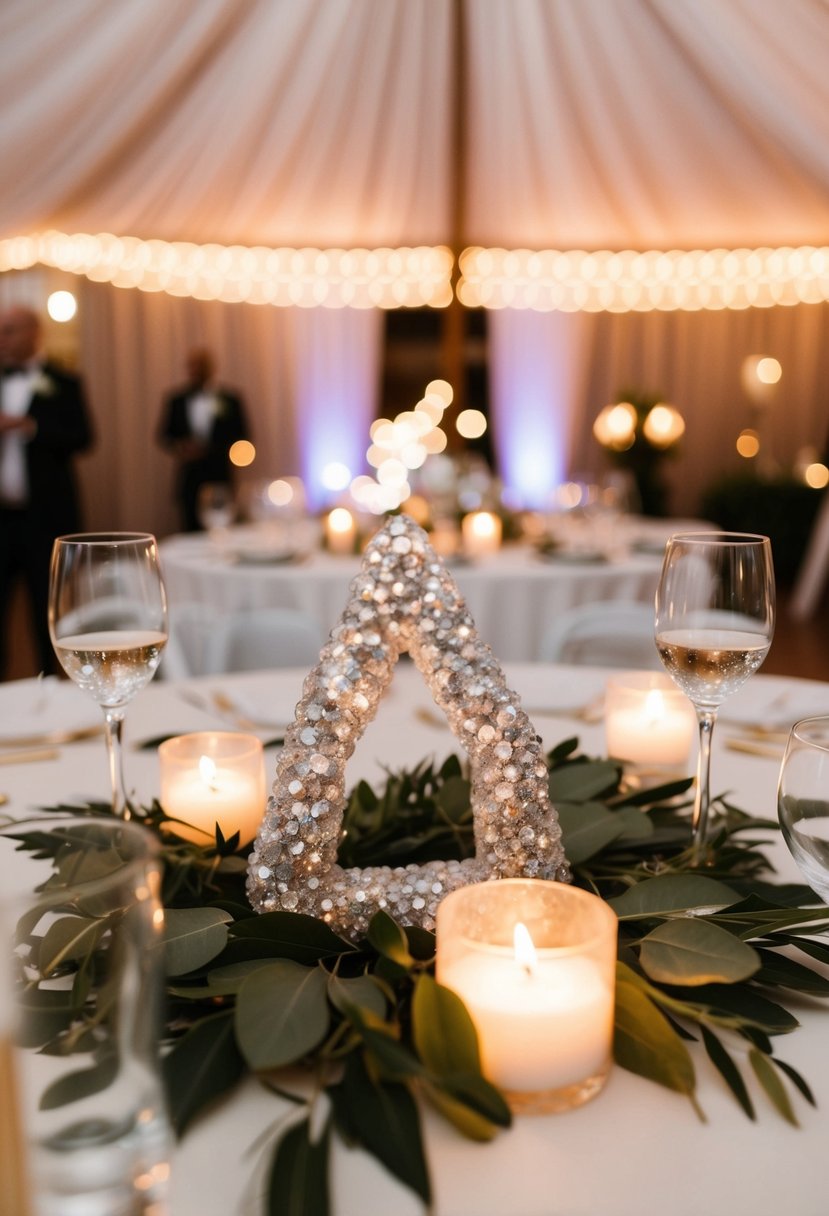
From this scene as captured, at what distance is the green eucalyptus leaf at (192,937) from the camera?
735mm

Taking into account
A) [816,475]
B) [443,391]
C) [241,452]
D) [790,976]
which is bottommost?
[790,976]

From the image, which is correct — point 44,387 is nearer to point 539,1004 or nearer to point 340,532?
point 340,532

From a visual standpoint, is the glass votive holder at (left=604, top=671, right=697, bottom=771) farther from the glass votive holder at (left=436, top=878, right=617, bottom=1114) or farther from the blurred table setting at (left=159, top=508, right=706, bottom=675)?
the blurred table setting at (left=159, top=508, right=706, bottom=675)

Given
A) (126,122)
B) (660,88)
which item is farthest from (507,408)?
(126,122)

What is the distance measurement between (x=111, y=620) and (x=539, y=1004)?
0.65m

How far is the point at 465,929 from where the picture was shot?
0.70 meters

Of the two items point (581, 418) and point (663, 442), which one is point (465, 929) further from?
point (581, 418)

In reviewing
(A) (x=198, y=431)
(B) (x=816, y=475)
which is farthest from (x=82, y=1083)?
(B) (x=816, y=475)

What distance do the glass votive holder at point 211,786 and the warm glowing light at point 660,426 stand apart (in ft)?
23.9

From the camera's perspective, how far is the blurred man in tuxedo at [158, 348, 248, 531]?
7957 millimetres

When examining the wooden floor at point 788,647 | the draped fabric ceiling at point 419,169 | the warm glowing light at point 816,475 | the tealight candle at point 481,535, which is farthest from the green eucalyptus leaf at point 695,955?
the warm glowing light at point 816,475

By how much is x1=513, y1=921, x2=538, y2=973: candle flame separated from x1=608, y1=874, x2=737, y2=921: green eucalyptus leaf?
163 millimetres

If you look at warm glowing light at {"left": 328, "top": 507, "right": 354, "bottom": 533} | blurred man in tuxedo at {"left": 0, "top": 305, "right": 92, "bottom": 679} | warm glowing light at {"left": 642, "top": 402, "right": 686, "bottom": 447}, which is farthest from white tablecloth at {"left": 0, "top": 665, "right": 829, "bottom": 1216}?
warm glowing light at {"left": 642, "top": 402, "right": 686, "bottom": 447}

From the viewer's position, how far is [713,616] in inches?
40.2
